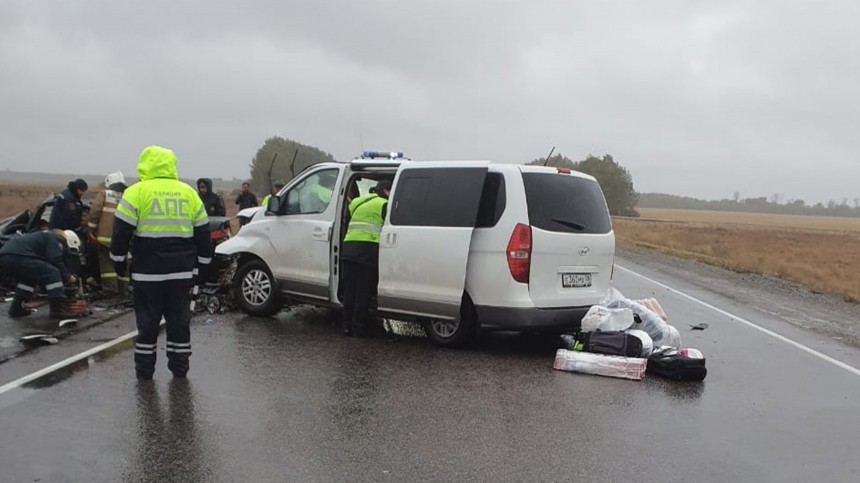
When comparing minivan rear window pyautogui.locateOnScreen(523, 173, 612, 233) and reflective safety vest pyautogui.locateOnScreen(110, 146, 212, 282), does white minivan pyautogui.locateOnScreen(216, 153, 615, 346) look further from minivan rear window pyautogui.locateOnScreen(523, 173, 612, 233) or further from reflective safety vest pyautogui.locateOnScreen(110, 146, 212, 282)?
reflective safety vest pyautogui.locateOnScreen(110, 146, 212, 282)

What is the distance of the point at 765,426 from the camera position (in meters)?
5.44

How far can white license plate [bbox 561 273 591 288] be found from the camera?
7.29 meters

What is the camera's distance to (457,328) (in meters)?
7.51

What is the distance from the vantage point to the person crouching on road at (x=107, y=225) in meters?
9.88

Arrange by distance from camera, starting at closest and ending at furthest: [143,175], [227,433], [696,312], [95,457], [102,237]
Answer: [95,457] → [227,433] → [143,175] → [102,237] → [696,312]

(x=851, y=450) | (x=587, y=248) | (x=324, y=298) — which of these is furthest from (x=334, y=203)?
(x=851, y=450)

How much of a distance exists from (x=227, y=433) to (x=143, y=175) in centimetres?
251

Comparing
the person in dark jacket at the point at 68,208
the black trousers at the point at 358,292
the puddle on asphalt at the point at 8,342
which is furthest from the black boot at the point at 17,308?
the black trousers at the point at 358,292

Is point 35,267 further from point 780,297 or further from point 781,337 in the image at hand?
point 780,297

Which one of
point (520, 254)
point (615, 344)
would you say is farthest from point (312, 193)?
point (615, 344)

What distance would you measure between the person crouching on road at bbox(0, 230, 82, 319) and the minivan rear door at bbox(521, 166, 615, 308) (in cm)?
583

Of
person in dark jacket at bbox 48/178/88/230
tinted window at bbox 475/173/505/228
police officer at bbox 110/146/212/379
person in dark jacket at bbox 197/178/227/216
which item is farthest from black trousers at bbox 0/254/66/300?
tinted window at bbox 475/173/505/228

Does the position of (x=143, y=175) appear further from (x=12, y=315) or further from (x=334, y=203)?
(x=12, y=315)

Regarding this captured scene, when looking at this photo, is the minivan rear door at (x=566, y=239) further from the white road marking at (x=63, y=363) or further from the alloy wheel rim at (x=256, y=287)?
the alloy wheel rim at (x=256, y=287)
